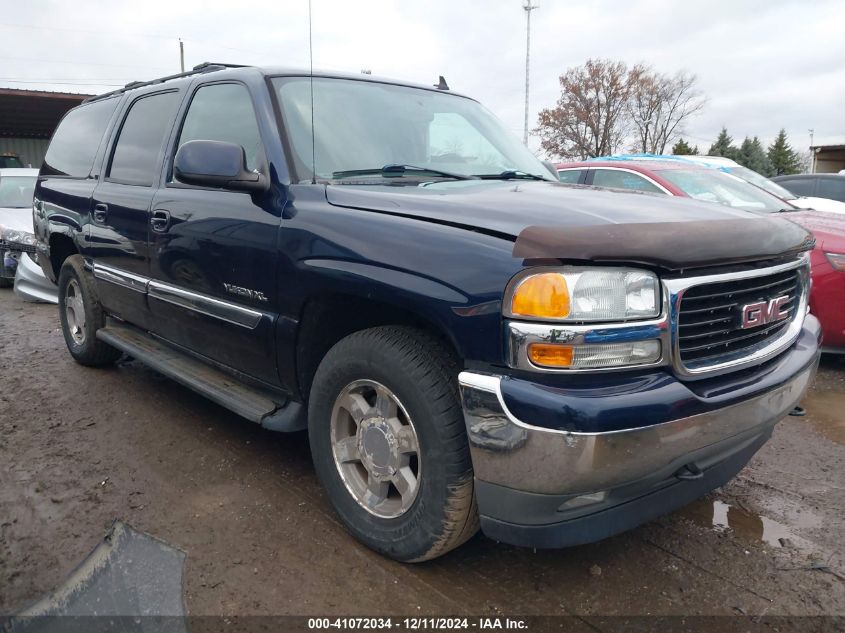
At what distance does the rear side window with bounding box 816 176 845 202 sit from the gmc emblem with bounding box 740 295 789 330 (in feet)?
36.0

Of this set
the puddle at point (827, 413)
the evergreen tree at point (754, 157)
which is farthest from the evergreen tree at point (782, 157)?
the puddle at point (827, 413)

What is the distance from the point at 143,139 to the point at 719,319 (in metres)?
3.37

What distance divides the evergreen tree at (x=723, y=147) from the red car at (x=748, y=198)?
4336 centimetres

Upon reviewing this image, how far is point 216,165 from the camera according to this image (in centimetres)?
261

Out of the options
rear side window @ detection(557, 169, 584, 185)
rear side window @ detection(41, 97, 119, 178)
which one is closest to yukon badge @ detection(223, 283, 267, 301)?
rear side window @ detection(41, 97, 119, 178)

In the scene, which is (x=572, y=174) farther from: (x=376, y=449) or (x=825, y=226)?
(x=376, y=449)

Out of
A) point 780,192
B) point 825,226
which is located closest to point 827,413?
point 825,226

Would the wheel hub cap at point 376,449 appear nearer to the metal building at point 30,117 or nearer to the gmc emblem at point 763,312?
the gmc emblem at point 763,312

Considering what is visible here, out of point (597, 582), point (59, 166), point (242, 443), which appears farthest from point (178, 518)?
point (59, 166)

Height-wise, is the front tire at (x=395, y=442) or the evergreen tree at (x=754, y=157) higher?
the evergreen tree at (x=754, y=157)

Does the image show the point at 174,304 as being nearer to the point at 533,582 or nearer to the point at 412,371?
the point at 412,371

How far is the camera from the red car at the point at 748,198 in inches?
180

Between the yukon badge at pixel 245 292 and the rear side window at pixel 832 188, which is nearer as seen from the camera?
the yukon badge at pixel 245 292

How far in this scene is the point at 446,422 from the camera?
2045 millimetres
